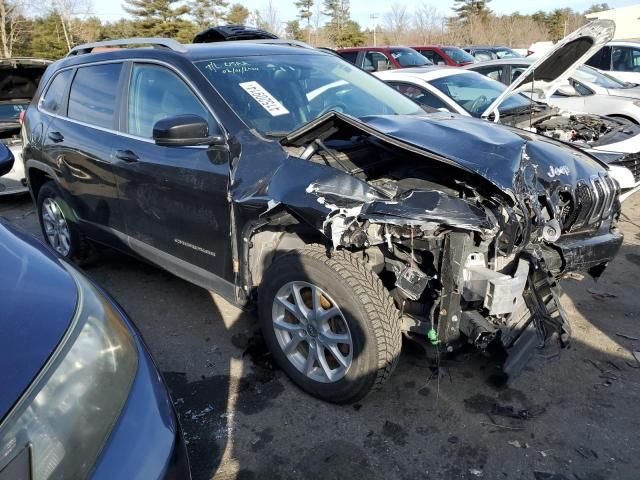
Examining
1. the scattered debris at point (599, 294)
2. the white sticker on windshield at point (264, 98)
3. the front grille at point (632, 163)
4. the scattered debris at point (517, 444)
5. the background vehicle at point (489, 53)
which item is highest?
the white sticker on windshield at point (264, 98)

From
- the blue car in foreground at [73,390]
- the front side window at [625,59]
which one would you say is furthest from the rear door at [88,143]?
the front side window at [625,59]

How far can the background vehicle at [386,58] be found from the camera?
12305 millimetres

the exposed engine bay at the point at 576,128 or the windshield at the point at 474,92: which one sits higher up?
the windshield at the point at 474,92

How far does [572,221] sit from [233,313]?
2362 mm

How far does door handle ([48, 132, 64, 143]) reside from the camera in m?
4.20

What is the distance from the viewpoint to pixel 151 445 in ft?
4.80

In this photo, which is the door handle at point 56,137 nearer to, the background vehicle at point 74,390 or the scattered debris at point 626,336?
the background vehicle at point 74,390

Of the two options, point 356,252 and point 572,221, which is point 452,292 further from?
point 572,221

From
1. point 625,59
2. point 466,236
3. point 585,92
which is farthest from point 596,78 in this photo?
point 466,236

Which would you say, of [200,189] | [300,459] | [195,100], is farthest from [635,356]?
[195,100]

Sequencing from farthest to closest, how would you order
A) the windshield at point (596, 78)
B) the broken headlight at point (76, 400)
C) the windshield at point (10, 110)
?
the windshield at point (596, 78), the windshield at point (10, 110), the broken headlight at point (76, 400)

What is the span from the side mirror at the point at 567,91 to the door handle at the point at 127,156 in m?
6.60

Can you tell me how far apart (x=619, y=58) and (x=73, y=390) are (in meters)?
13.8

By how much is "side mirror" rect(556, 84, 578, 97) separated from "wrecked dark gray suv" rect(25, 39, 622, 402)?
5027mm
